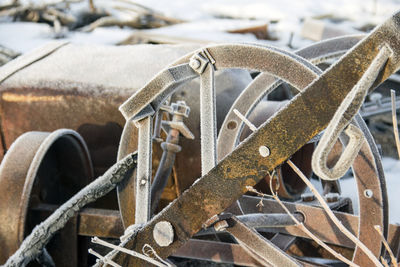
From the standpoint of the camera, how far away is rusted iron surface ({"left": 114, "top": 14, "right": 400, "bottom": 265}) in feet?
4.48

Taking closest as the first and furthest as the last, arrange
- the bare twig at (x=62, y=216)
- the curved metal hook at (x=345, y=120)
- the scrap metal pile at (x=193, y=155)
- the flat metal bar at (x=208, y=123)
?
1. the curved metal hook at (x=345, y=120)
2. the scrap metal pile at (x=193, y=155)
3. the flat metal bar at (x=208, y=123)
4. the bare twig at (x=62, y=216)

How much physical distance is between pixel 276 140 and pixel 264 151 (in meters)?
0.05

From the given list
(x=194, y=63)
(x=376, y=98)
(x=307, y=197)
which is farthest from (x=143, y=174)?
(x=376, y=98)

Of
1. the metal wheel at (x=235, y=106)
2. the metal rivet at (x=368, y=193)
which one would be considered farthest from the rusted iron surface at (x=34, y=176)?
the metal rivet at (x=368, y=193)

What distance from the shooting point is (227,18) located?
6.41 metres

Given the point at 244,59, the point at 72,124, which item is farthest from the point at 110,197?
the point at 244,59

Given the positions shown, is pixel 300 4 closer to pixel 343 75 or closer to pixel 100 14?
pixel 100 14

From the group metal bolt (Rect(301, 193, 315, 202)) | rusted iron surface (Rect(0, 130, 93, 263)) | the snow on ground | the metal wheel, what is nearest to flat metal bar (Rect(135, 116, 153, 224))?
the metal wheel

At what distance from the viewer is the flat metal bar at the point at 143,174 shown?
5.93 ft

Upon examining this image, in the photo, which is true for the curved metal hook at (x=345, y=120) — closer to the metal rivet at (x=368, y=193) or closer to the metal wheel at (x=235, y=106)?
the metal wheel at (x=235, y=106)

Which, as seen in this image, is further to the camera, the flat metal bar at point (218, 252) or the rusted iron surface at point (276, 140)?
the flat metal bar at point (218, 252)

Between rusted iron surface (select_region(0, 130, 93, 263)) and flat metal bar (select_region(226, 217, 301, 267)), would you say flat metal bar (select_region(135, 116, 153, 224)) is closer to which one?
flat metal bar (select_region(226, 217, 301, 267))

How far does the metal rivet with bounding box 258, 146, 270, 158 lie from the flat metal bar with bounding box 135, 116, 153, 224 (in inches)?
19.3

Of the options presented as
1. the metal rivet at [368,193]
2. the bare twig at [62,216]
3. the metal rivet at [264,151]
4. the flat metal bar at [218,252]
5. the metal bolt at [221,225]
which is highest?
the metal rivet at [264,151]
